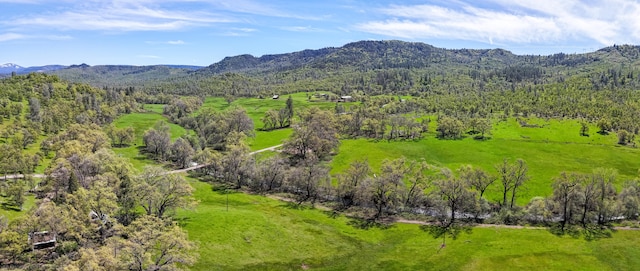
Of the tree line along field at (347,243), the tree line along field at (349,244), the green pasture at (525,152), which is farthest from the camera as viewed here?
the green pasture at (525,152)

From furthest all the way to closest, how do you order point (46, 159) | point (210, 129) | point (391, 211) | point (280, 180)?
point (210, 129)
point (46, 159)
point (280, 180)
point (391, 211)

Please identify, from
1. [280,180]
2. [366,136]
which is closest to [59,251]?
[280,180]

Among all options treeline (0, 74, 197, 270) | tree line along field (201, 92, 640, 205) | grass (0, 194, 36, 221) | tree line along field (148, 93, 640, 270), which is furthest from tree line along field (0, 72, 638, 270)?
tree line along field (201, 92, 640, 205)

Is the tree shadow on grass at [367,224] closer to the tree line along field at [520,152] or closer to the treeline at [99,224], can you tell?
the treeline at [99,224]

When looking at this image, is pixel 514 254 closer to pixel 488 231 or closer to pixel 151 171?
pixel 488 231

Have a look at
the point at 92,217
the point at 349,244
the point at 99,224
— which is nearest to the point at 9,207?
the point at 92,217

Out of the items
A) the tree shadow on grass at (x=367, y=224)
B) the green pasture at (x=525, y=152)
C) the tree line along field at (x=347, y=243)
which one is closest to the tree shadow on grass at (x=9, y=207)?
the tree line along field at (x=347, y=243)
